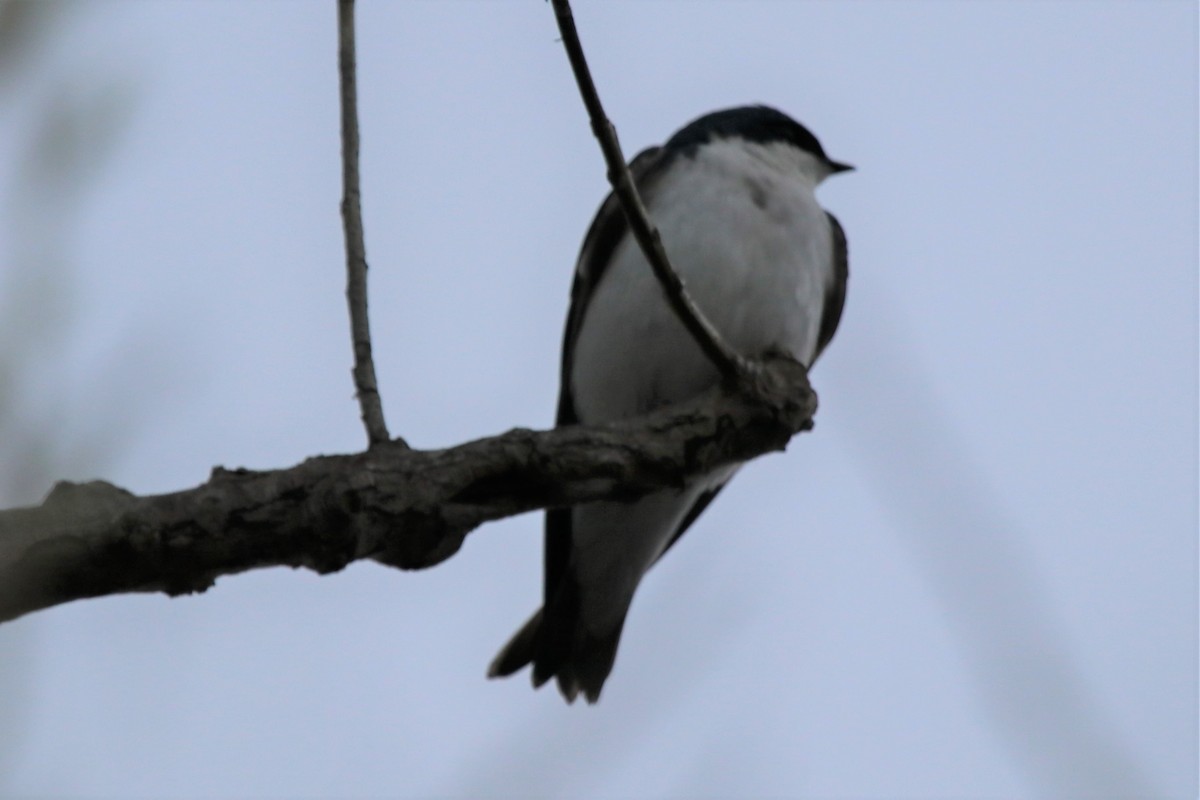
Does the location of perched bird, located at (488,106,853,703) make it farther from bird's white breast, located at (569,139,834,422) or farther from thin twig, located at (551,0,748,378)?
thin twig, located at (551,0,748,378)

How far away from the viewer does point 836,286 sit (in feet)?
17.8

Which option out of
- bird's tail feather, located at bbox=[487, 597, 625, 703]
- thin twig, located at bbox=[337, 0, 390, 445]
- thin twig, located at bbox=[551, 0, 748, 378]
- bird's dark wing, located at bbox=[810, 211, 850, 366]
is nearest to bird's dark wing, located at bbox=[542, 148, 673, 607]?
bird's tail feather, located at bbox=[487, 597, 625, 703]

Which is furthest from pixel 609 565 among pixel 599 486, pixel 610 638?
pixel 599 486

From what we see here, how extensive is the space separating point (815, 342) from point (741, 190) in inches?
25.3

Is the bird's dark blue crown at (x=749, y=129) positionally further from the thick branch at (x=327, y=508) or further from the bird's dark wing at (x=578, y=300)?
the thick branch at (x=327, y=508)

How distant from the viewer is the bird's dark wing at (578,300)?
5.27 meters

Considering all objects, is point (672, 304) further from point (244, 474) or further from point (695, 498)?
point (695, 498)

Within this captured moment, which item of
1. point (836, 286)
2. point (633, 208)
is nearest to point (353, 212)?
point (633, 208)

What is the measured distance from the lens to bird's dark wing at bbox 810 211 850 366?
541 cm

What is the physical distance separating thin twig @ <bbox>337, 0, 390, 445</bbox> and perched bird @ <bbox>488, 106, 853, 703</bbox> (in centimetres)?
134

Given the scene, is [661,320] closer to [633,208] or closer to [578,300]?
[578,300]

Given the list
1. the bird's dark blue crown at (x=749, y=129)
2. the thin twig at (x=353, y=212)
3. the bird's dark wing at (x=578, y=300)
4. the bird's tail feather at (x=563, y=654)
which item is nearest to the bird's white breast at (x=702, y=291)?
the bird's dark wing at (x=578, y=300)

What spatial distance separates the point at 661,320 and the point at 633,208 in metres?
1.37

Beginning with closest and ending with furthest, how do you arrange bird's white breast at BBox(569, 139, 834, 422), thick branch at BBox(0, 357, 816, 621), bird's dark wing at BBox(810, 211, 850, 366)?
thick branch at BBox(0, 357, 816, 621), bird's white breast at BBox(569, 139, 834, 422), bird's dark wing at BBox(810, 211, 850, 366)
